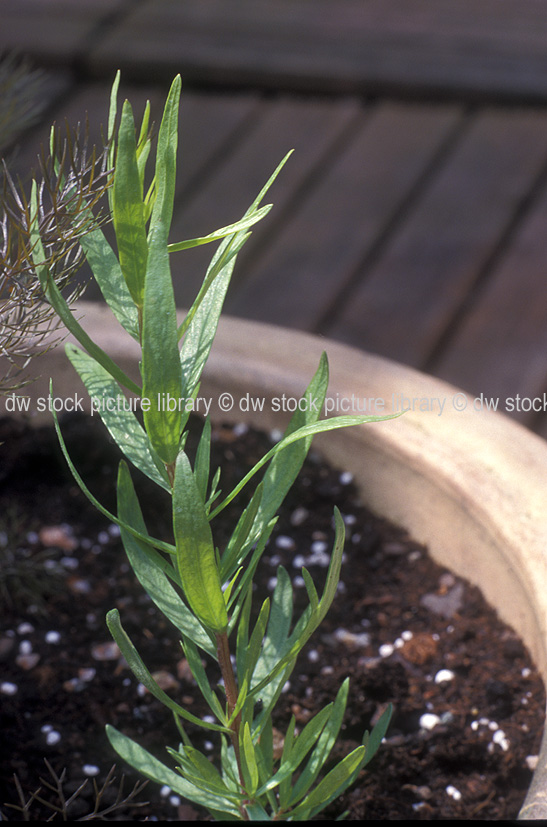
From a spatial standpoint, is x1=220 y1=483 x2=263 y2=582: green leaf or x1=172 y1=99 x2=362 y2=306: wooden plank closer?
x1=220 y1=483 x2=263 y2=582: green leaf

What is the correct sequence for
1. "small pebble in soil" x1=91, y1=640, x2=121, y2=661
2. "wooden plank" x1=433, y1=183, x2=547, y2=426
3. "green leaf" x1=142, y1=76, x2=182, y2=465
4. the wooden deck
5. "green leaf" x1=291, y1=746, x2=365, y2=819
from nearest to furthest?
"green leaf" x1=142, y1=76, x2=182, y2=465
"green leaf" x1=291, y1=746, x2=365, y2=819
"small pebble in soil" x1=91, y1=640, x2=121, y2=661
"wooden plank" x1=433, y1=183, x2=547, y2=426
the wooden deck

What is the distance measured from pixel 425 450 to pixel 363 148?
0.94m

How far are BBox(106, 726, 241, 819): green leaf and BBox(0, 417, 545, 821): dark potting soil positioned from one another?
5.1 inches

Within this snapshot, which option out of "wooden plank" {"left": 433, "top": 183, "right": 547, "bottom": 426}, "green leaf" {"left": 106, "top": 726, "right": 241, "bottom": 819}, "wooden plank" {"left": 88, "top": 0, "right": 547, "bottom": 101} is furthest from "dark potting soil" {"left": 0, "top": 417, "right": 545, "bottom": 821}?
"wooden plank" {"left": 88, "top": 0, "right": 547, "bottom": 101}

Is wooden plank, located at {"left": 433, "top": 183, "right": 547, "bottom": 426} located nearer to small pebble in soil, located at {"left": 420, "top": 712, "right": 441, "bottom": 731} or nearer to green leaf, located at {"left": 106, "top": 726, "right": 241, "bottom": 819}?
small pebble in soil, located at {"left": 420, "top": 712, "right": 441, "bottom": 731}

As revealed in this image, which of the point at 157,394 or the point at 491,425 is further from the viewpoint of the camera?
the point at 491,425

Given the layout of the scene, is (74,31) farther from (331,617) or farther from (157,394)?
(157,394)

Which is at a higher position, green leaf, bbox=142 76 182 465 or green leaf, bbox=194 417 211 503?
green leaf, bbox=142 76 182 465

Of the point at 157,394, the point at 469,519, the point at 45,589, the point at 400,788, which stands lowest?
the point at 45,589

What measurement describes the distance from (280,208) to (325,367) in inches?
40.8

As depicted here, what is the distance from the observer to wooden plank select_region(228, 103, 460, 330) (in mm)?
1304

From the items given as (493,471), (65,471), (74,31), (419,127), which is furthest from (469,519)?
(74,31)

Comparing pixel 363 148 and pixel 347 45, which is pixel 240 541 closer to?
pixel 363 148

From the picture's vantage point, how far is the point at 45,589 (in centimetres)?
82
